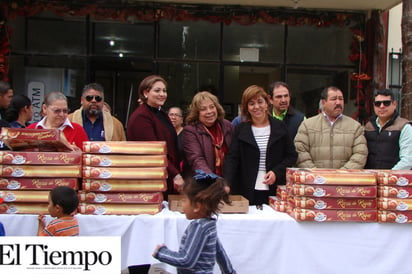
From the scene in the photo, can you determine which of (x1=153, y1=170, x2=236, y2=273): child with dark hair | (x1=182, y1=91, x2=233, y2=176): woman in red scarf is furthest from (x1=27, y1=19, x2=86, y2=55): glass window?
(x1=153, y1=170, x2=236, y2=273): child with dark hair

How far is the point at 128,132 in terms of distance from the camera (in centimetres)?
367

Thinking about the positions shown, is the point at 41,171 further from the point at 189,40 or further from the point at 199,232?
the point at 189,40

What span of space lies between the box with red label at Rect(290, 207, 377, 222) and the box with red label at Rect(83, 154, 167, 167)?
107cm

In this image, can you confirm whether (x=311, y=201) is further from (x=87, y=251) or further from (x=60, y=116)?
(x=60, y=116)

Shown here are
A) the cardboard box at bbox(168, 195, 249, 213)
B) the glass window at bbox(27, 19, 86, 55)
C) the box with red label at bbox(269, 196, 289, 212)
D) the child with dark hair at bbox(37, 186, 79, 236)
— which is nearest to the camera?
the child with dark hair at bbox(37, 186, 79, 236)

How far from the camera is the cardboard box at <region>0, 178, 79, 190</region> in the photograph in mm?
3099

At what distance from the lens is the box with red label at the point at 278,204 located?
11.1 ft

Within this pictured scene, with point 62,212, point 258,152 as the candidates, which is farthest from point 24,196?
point 258,152

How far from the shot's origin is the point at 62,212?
2891mm

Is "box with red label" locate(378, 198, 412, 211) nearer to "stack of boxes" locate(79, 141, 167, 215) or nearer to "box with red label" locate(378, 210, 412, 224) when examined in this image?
"box with red label" locate(378, 210, 412, 224)

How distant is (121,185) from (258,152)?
46.5 inches

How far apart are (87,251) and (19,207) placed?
0.90m

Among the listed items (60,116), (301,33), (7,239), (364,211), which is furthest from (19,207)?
(301,33)

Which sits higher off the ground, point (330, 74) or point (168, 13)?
point (168, 13)
